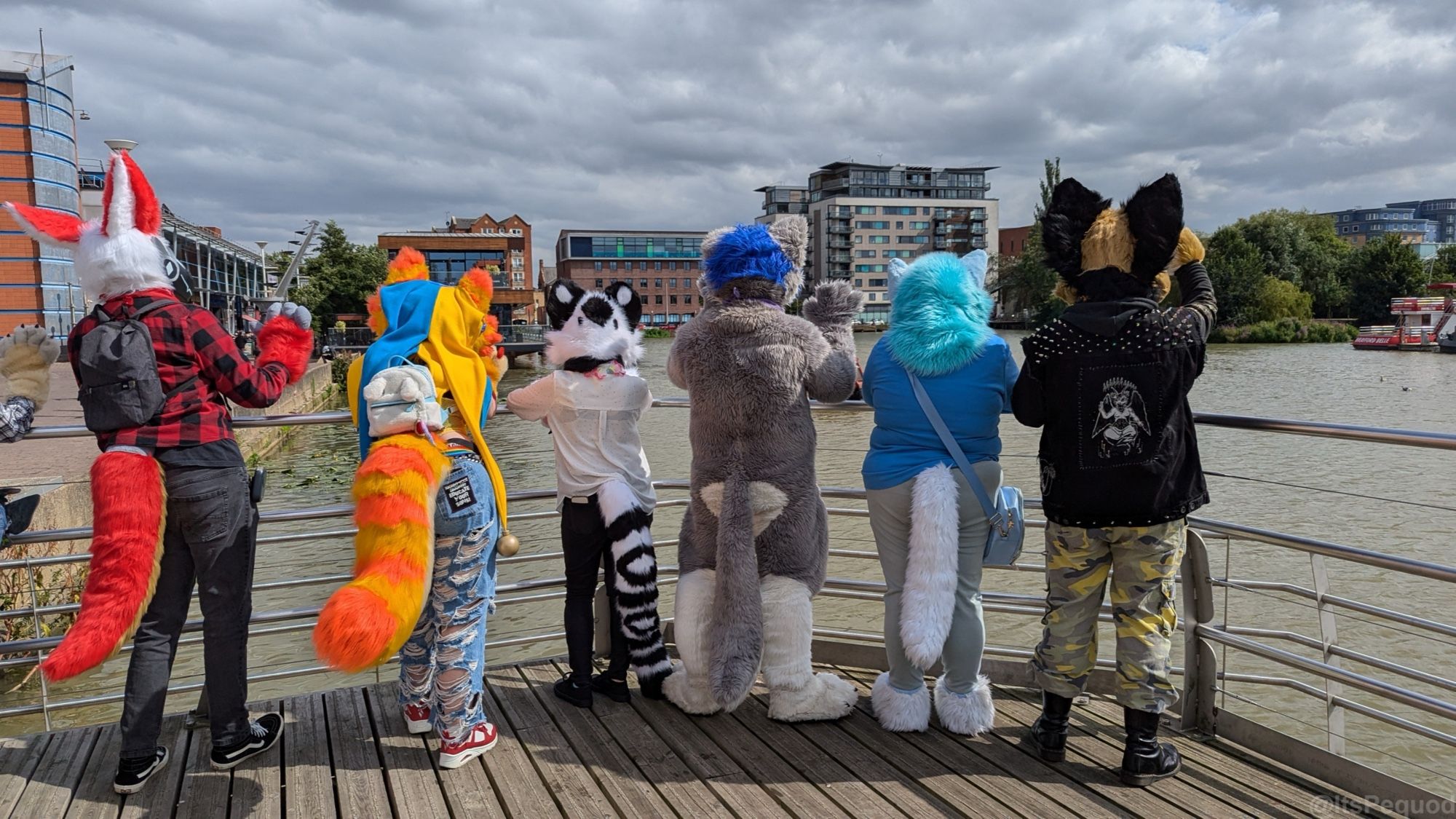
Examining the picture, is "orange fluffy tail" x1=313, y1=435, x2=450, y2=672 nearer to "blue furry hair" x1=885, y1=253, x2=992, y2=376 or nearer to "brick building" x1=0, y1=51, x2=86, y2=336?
"blue furry hair" x1=885, y1=253, x2=992, y2=376

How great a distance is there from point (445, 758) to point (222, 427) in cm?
116

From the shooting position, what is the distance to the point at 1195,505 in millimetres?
2305

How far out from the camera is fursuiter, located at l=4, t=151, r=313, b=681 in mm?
2172

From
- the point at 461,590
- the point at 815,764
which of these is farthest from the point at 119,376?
the point at 815,764

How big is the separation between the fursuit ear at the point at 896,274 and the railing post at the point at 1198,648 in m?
1.20

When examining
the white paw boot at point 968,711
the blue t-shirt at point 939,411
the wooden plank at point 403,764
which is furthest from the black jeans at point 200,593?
the white paw boot at point 968,711

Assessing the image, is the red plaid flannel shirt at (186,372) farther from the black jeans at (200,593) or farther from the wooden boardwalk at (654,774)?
the wooden boardwalk at (654,774)

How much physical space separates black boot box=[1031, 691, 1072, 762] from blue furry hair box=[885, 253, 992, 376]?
1.03 metres

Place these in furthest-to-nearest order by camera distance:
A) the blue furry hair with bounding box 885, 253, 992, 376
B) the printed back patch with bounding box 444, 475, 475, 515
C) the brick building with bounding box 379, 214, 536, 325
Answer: the brick building with bounding box 379, 214, 536, 325 < the blue furry hair with bounding box 885, 253, 992, 376 < the printed back patch with bounding box 444, 475, 475, 515

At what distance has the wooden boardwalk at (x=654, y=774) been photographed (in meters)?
2.27

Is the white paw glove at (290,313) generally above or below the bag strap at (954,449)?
above

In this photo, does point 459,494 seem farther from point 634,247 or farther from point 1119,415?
point 634,247

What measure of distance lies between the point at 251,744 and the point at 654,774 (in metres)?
1.24

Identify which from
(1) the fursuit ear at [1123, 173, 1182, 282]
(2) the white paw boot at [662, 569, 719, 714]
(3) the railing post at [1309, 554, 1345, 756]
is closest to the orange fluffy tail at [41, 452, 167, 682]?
(2) the white paw boot at [662, 569, 719, 714]
